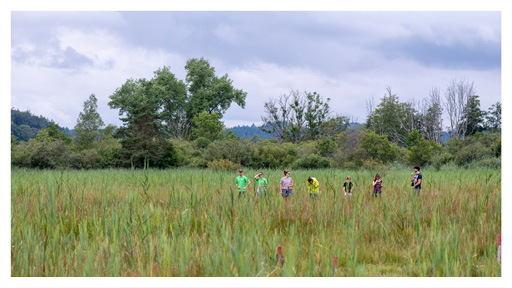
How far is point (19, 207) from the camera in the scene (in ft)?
23.8

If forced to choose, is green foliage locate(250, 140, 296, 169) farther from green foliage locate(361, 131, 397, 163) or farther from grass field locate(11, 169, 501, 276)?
grass field locate(11, 169, 501, 276)

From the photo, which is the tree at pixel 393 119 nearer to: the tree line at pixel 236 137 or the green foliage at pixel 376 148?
the tree line at pixel 236 137

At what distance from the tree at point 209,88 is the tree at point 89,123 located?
9927mm

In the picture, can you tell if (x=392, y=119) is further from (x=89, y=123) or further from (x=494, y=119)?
(x=89, y=123)

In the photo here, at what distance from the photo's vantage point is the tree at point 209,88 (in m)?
45.1

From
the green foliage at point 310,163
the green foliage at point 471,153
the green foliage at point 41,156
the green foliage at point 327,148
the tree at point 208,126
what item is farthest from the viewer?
the tree at point 208,126

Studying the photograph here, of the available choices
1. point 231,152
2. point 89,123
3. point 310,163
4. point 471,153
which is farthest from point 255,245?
point 89,123

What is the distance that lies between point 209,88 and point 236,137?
12798 mm

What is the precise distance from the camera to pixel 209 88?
46344mm

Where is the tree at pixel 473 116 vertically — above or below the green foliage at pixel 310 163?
above

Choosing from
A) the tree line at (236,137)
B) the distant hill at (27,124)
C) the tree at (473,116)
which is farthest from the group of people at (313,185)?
the distant hill at (27,124)

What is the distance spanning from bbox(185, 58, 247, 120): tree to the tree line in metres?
0.12

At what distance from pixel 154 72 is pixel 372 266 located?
43105 millimetres

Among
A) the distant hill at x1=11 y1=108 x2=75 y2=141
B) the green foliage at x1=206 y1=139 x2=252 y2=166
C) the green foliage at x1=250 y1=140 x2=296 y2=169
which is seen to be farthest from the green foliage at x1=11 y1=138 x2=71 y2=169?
the distant hill at x1=11 y1=108 x2=75 y2=141
